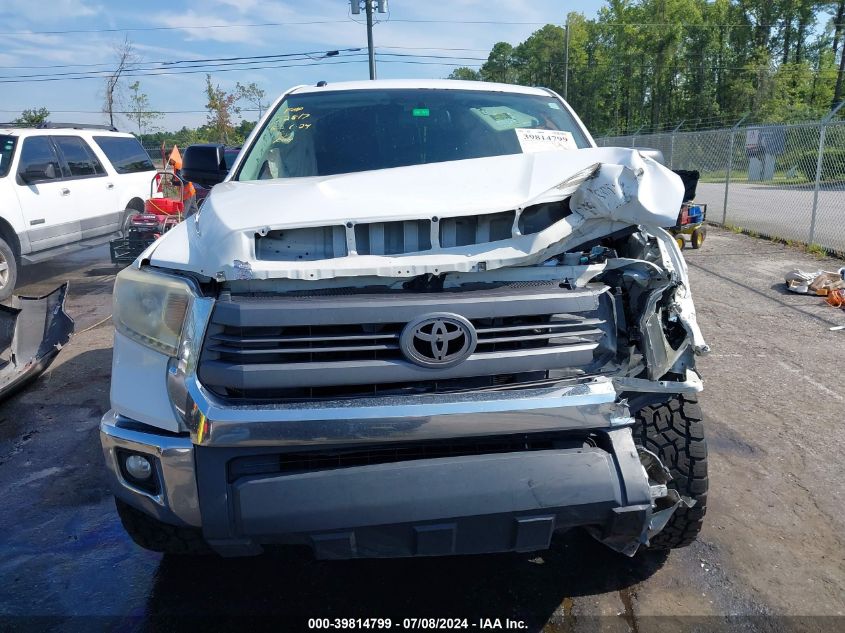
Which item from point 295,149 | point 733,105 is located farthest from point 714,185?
point 733,105

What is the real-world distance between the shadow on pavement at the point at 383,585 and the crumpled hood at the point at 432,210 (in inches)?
53.7

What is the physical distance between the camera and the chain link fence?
1041 cm

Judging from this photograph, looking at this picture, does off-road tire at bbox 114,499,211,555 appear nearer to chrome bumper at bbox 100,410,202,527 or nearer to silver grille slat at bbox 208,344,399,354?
chrome bumper at bbox 100,410,202,527

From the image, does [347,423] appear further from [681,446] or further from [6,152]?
[6,152]

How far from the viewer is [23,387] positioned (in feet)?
16.2

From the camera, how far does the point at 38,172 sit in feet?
28.5

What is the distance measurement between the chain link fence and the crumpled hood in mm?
8709

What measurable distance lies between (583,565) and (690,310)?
1.22 meters

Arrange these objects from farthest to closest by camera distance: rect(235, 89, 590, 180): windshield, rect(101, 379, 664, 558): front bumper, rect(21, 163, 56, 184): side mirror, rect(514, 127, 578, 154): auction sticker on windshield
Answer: rect(21, 163, 56, 184): side mirror → rect(514, 127, 578, 154): auction sticker on windshield → rect(235, 89, 590, 180): windshield → rect(101, 379, 664, 558): front bumper

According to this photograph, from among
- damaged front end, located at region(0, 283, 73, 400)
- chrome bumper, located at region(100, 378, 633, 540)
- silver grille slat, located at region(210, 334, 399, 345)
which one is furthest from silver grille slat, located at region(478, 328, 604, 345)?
damaged front end, located at region(0, 283, 73, 400)

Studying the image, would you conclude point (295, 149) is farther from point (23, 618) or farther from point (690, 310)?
point (23, 618)

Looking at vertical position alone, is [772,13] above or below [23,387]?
above

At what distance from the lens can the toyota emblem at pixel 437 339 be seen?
6.73 ft

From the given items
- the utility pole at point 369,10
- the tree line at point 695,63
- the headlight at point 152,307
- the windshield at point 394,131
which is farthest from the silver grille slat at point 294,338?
the tree line at point 695,63
